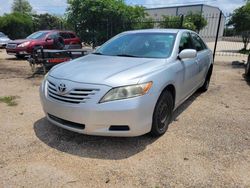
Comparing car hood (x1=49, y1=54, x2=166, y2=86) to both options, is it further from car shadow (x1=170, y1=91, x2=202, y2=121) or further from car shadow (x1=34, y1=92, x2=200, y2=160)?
car shadow (x1=170, y1=91, x2=202, y2=121)

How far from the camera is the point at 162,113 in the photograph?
135 inches

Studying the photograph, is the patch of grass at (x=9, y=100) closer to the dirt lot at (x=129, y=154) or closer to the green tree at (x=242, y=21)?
the dirt lot at (x=129, y=154)

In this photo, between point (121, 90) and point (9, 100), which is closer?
point (121, 90)

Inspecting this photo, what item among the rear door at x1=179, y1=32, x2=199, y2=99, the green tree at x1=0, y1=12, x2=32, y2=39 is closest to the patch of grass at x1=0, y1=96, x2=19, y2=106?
the rear door at x1=179, y1=32, x2=199, y2=99

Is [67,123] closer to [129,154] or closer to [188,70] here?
[129,154]

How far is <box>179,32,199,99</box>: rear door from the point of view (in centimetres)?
403

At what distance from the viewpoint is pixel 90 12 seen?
14.6 metres

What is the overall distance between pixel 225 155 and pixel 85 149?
1849 millimetres

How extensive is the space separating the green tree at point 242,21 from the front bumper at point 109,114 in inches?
726

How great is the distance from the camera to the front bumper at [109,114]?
2820mm

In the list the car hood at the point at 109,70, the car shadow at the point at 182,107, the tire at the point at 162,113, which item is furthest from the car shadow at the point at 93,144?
the car shadow at the point at 182,107

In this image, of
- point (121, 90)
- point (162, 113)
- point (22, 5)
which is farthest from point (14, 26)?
point (22, 5)

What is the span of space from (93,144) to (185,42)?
2518mm

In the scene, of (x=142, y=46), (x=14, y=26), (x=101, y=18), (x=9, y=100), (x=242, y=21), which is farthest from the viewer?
(x=14, y=26)
